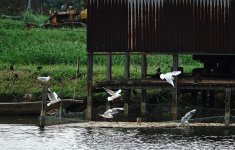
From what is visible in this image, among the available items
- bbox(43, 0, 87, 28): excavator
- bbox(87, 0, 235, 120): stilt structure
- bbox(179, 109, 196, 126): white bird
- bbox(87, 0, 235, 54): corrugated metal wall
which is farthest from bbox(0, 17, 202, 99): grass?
bbox(179, 109, 196, 126): white bird

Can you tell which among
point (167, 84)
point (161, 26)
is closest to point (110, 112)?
point (167, 84)

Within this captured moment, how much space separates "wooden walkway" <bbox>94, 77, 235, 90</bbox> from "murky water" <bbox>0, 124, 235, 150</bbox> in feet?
6.89

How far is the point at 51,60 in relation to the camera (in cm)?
5934

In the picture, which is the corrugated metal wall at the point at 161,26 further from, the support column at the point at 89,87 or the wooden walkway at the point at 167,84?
the wooden walkway at the point at 167,84

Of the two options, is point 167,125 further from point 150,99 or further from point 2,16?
point 2,16

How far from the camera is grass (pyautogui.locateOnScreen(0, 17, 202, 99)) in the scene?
174ft

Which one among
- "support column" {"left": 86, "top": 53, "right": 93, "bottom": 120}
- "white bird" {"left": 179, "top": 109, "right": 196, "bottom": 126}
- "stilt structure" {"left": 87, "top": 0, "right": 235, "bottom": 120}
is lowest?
"white bird" {"left": 179, "top": 109, "right": 196, "bottom": 126}

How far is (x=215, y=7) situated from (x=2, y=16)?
28.5m

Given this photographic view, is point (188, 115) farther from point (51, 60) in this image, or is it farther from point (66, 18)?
point (66, 18)

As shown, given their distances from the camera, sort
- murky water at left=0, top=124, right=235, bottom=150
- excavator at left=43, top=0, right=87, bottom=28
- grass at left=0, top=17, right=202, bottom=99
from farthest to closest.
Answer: excavator at left=43, top=0, right=87, bottom=28 → grass at left=0, top=17, right=202, bottom=99 → murky water at left=0, top=124, right=235, bottom=150

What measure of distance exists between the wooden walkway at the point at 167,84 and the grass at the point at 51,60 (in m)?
6.30

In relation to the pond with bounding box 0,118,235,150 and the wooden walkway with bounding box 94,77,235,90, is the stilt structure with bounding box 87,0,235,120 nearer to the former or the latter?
the wooden walkway with bounding box 94,77,235,90

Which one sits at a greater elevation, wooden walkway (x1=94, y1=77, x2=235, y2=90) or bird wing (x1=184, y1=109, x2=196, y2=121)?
wooden walkway (x1=94, y1=77, x2=235, y2=90)

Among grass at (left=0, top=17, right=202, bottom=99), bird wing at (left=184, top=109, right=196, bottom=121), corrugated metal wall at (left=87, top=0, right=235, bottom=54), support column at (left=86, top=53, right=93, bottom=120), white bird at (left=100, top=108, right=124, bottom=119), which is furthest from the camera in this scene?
grass at (left=0, top=17, right=202, bottom=99)
